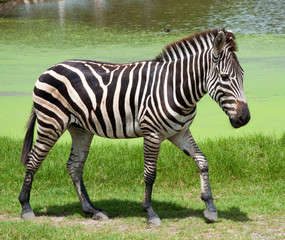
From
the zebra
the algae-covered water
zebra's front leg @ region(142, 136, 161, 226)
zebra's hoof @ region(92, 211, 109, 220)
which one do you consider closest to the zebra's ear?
the zebra

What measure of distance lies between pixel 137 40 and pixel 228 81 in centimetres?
949

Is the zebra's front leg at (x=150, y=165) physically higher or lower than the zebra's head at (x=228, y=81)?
lower

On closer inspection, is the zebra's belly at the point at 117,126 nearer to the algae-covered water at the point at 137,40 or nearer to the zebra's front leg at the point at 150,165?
→ the zebra's front leg at the point at 150,165

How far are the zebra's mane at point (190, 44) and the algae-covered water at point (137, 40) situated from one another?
2736mm

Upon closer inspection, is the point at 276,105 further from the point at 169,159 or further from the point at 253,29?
the point at 253,29

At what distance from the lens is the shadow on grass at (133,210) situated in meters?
5.02


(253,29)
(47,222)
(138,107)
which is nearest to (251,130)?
(138,107)

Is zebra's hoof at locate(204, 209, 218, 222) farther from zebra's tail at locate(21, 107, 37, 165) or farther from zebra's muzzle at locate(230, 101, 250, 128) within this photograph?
zebra's tail at locate(21, 107, 37, 165)

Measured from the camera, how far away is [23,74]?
10789 millimetres

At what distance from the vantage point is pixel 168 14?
695 inches

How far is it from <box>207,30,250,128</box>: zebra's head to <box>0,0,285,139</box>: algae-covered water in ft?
9.88

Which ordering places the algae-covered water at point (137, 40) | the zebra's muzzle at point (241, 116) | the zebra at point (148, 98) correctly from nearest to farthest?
the zebra's muzzle at point (241, 116), the zebra at point (148, 98), the algae-covered water at point (137, 40)

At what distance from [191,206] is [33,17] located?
48.4 ft

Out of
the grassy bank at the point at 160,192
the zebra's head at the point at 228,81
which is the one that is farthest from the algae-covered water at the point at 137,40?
the zebra's head at the point at 228,81
